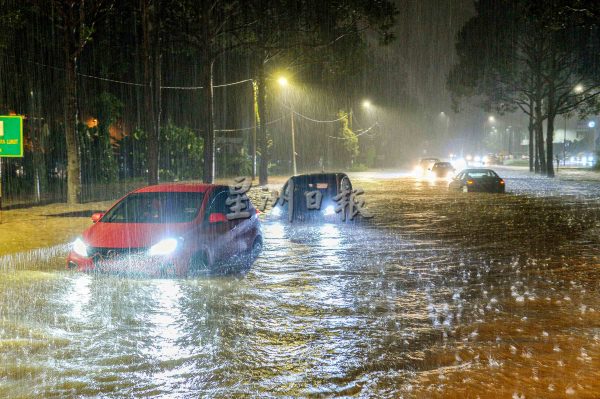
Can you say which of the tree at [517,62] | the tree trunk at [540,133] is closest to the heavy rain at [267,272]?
the tree at [517,62]

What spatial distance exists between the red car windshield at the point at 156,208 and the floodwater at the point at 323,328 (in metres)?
1.02

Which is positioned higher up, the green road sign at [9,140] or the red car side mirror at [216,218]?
the green road sign at [9,140]

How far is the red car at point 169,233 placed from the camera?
9430 millimetres

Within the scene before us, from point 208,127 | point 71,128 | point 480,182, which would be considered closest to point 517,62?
point 480,182

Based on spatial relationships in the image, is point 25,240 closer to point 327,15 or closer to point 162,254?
point 162,254

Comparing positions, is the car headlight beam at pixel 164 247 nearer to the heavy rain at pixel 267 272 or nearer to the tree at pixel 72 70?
the heavy rain at pixel 267 272

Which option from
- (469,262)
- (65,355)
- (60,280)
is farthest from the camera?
(469,262)

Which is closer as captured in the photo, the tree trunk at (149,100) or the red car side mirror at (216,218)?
the red car side mirror at (216,218)

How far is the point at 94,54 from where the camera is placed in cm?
4009

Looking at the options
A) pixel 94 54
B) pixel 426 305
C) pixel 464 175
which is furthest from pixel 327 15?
pixel 426 305

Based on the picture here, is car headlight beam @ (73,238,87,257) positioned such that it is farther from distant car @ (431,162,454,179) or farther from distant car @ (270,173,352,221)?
distant car @ (431,162,454,179)

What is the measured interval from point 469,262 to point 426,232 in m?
4.71

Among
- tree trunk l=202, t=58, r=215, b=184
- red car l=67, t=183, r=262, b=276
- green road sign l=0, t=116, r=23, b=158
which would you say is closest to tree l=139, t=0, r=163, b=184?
tree trunk l=202, t=58, r=215, b=184

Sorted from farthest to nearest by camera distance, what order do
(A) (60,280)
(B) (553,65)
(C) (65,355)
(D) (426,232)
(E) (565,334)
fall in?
(B) (553,65) → (D) (426,232) → (A) (60,280) → (E) (565,334) → (C) (65,355)
